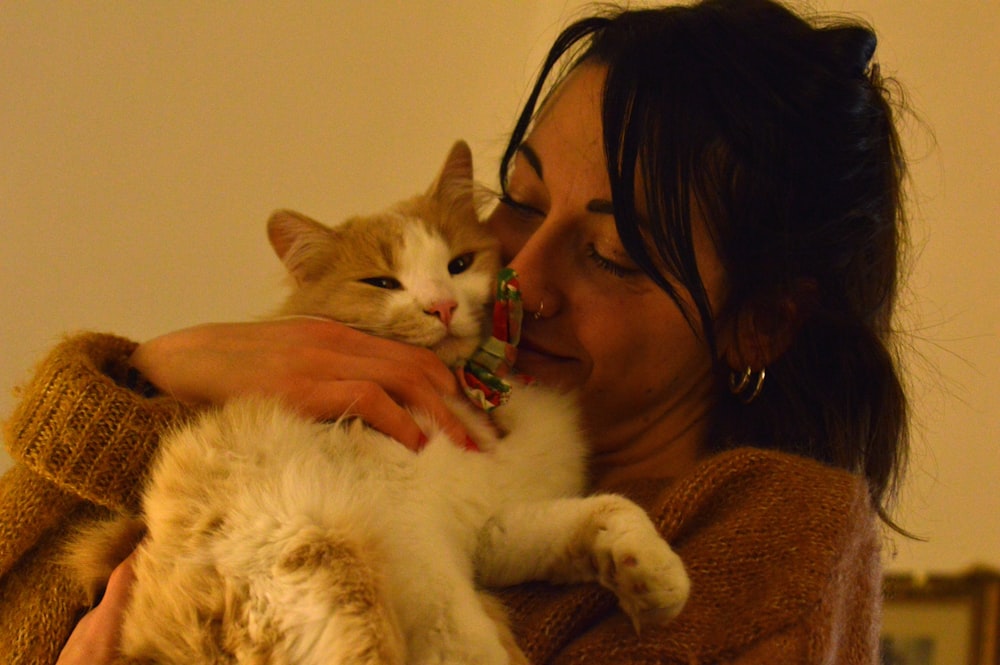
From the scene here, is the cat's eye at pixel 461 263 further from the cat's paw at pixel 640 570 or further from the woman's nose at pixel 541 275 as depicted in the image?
the cat's paw at pixel 640 570

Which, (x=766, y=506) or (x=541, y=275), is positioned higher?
(x=541, y=275)

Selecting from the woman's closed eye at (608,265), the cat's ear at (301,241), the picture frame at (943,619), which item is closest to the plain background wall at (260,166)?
the picture frame at (943,619)

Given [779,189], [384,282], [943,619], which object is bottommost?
[943,619]

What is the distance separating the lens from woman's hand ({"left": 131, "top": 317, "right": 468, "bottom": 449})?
3.23 ft

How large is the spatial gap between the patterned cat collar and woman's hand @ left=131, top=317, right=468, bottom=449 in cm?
5

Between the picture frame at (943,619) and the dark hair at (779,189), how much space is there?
1019 mm

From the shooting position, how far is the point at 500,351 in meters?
1.22

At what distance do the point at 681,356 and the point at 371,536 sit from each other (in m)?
0.74

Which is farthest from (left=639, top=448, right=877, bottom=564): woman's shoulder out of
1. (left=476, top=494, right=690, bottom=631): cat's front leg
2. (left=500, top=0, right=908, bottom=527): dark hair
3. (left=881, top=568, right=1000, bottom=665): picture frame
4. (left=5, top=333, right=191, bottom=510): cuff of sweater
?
(left=881, top=568, right=1000, bottom=665): picture frame

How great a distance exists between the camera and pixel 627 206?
3.83 ft

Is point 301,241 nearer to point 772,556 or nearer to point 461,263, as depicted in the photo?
point 461,263

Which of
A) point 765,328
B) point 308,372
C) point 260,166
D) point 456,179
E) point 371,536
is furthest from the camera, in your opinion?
point 260,166

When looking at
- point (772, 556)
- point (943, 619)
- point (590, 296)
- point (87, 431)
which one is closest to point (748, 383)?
point (590, 296)

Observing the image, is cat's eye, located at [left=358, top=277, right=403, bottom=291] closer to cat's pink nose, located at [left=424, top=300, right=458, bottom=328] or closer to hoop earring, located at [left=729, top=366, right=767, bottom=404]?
cat's pink nose, located at [left=424, top=300, right=458, bottom=328]
